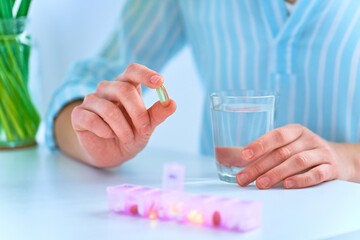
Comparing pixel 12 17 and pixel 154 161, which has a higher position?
pixel 12 17

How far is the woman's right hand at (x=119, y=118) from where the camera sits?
2.57 ft

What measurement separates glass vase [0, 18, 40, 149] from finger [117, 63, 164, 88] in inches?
15.1

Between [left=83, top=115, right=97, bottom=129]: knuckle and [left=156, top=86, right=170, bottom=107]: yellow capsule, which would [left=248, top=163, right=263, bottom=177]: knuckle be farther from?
[left=83, top=115, right=97, bottom=129]: knuckle

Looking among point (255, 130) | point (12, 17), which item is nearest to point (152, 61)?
point (12, 17)

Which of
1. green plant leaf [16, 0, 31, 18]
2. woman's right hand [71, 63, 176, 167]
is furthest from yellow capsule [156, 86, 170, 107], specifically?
green plant leaf [16, 0, 31, 18]

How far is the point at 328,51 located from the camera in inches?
42.2

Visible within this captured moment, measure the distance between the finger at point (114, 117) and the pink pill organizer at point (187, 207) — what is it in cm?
18

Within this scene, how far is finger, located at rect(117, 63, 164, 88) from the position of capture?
28.7 inches

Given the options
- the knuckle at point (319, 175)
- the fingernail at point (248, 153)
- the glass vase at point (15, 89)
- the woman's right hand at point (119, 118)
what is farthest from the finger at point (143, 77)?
the glass vase at point (15, 89)

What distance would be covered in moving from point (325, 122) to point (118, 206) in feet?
2.01

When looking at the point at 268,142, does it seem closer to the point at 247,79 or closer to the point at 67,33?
the point at 247,79

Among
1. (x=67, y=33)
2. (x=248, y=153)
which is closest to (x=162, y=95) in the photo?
(x=248, y=153)

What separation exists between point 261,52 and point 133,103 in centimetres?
48

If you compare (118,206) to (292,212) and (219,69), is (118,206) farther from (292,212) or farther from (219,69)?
(219,69)
